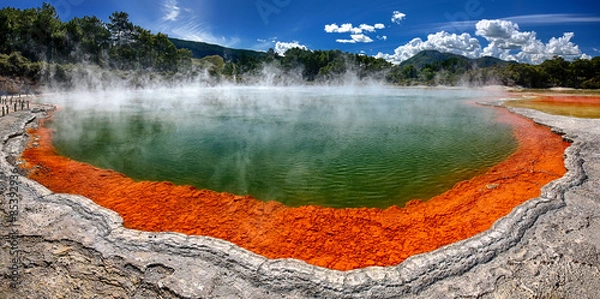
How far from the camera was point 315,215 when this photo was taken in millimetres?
6547

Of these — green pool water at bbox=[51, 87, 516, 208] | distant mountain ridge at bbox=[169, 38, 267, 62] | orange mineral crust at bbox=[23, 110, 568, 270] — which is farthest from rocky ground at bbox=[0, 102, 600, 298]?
distant mountain ridge at bbox=[169, 38, 267, 62]

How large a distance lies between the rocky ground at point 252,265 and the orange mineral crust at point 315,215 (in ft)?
2.18

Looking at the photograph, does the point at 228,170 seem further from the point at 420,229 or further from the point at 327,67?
the point at 327,67

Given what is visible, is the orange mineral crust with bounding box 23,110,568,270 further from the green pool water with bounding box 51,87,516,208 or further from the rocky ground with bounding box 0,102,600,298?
the rocky ground with bounding box 0,102,600,298

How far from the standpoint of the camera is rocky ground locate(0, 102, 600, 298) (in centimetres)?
397

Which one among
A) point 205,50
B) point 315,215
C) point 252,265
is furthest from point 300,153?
point 205,50

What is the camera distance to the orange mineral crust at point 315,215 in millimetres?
5391

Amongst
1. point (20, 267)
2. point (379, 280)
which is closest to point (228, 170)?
point (20, 267)

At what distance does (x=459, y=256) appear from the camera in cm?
457

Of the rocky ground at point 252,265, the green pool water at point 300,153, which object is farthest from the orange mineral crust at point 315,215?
the rocky ground at point 252,265

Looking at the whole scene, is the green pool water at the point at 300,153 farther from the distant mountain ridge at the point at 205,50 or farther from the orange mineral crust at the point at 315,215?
the distant mountain ridge at the point at 205,50

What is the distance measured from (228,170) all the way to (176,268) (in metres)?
4.80

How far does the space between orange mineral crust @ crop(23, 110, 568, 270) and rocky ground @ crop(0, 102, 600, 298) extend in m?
0.66

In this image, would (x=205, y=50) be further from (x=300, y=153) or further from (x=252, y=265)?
(x=252, y=265)
